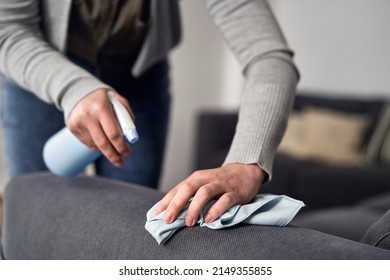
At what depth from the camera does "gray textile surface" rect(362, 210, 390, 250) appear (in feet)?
2.20

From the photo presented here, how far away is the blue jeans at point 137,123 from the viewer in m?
1.03

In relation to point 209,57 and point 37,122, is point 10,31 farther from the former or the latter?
point 209,57

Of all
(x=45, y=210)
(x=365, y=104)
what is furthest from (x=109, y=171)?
(x=365, y=104)

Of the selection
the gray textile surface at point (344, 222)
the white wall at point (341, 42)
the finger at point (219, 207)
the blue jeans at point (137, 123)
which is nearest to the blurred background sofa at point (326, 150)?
the white wall at point (341, 42)

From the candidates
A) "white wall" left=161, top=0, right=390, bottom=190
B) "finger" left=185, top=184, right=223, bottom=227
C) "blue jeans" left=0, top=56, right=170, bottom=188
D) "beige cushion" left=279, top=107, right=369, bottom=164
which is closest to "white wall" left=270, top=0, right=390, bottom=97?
"white wall" left=161, top=0, right=390, bottom=190

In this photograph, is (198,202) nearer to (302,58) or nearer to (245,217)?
(245,217)

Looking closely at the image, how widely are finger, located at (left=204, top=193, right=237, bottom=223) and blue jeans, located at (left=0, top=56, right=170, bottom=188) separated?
490 mm

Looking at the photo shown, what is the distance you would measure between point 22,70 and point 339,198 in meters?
2.03

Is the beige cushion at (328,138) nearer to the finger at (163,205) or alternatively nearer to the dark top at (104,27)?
the dark top at (104,27)

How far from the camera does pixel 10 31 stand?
2.89ft

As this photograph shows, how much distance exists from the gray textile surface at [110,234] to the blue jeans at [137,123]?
0.14 metres

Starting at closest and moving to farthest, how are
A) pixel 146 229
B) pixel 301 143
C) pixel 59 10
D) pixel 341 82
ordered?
1. pixel 146 229
2. pixel 59 10
3. pixel 301 143
4. pixel 341 82

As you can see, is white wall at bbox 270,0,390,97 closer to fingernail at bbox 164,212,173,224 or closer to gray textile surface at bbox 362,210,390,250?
gray textile surface at bbox 362,210,390,250

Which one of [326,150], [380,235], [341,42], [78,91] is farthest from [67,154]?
[341,42]
